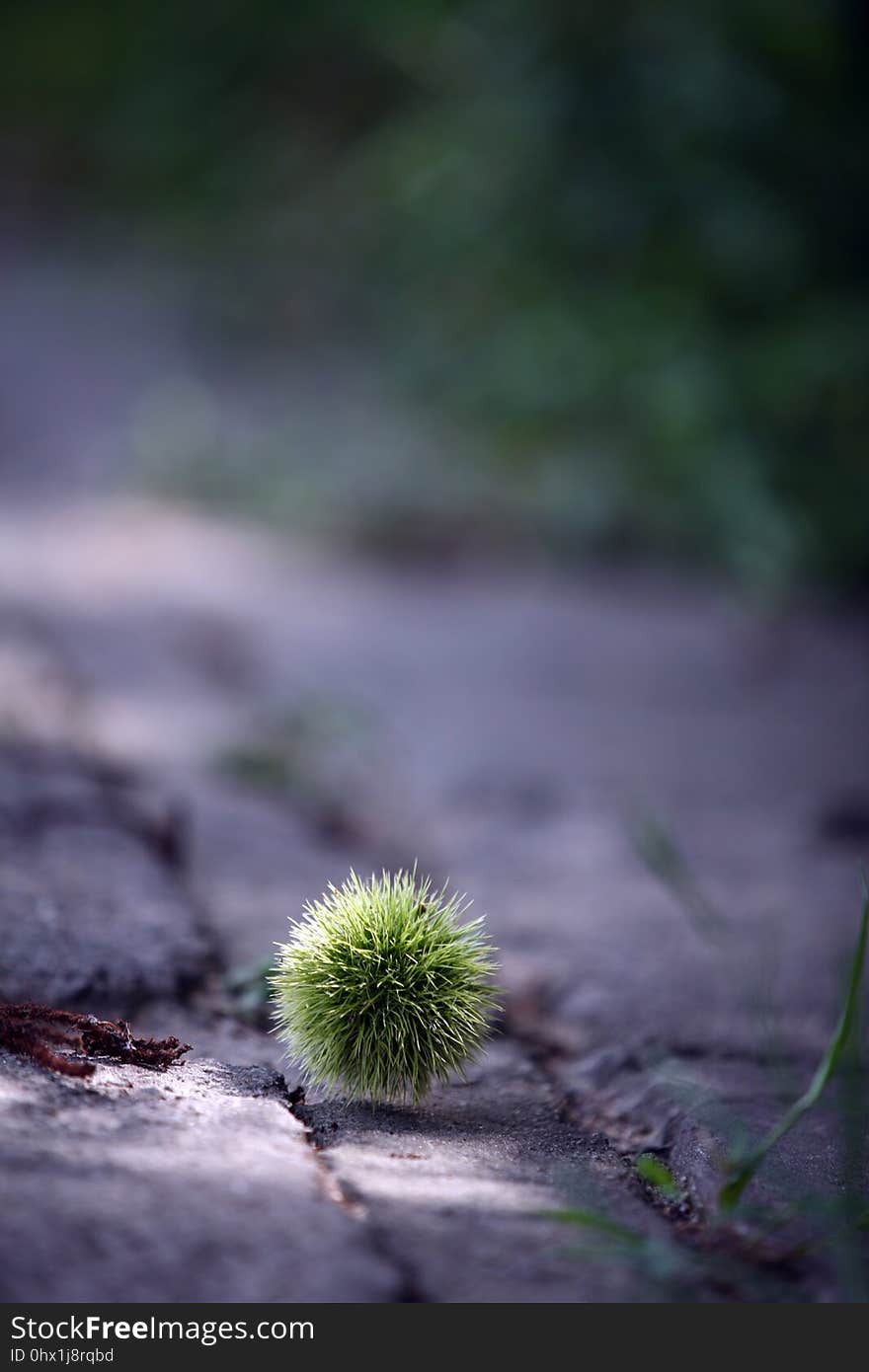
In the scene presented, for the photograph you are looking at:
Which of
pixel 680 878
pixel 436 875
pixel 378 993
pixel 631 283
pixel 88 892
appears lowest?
pixel 378 993

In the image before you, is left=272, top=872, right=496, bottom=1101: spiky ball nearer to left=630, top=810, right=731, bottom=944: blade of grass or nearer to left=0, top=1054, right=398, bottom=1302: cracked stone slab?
left=0, top=1054, right=398, bottom=1302: cracked stone slab

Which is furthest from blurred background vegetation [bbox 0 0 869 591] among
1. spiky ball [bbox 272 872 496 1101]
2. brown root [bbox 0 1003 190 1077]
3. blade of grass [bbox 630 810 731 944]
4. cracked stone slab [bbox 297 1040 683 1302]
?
brown root [bbox 0 1003 190 1077]

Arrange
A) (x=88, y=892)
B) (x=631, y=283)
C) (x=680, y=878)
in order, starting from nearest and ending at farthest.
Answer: (x=88, y=892), (x=680, y=878), (x=631, y=283)

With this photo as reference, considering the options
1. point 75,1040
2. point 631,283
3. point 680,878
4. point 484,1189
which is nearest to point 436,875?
point 680,878

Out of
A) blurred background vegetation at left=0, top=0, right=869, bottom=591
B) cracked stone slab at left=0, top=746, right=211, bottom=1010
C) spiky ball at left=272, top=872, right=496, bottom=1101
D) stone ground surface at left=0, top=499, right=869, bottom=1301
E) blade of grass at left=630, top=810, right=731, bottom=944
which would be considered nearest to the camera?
stone ground surface at left=0, top=499, right=869, bottom=1301

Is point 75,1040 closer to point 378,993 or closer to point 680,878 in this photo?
point 378,993

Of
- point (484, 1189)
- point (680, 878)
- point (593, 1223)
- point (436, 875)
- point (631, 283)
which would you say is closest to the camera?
point (593, 1223)

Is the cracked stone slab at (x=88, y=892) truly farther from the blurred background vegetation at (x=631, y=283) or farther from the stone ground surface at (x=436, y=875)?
the blurred background vegetation at (x=631, y=283)

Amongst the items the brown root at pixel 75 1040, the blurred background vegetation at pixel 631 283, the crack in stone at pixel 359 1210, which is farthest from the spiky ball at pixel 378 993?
the blurred background vegetation at pixel 631 283
